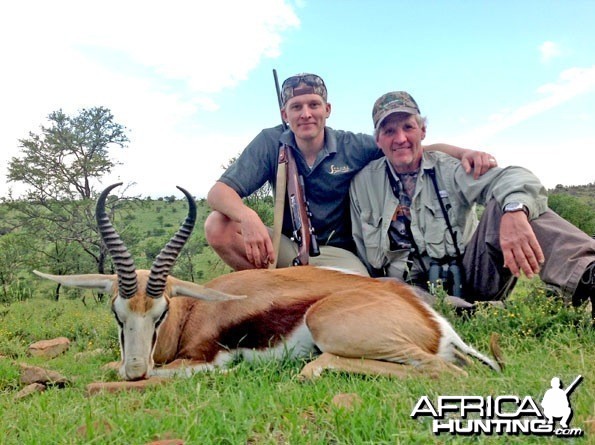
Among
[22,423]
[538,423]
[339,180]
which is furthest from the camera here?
[339,180]

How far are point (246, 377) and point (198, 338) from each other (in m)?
0.74

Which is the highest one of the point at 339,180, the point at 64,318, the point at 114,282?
the point at 339,180

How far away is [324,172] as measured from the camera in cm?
550

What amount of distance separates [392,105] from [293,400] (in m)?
3.30

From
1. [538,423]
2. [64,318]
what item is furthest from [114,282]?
[64,318]

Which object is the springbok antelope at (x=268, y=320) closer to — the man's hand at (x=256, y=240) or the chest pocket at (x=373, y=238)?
the man's hand at (x=256, y=240)

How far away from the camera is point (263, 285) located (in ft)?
13.0

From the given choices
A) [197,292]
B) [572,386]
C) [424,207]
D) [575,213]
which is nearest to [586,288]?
[424,207]

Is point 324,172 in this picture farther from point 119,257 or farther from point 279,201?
point 119,257

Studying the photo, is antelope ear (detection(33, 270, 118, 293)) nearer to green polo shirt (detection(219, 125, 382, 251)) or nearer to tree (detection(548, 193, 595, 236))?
green polo shirt (detection(219, 125, 382, 251))

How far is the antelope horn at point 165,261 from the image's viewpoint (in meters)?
3.62

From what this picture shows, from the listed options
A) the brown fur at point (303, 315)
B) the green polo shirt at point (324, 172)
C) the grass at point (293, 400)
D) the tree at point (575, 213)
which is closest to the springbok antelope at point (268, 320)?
the brown fur at point (303, 315)

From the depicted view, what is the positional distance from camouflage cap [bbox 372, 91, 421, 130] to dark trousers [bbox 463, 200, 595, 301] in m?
1.22

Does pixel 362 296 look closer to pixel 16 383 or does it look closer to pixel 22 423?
pixel 22 423
